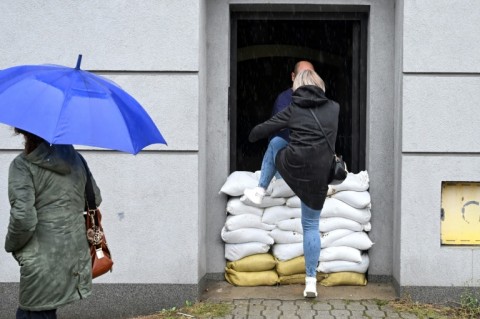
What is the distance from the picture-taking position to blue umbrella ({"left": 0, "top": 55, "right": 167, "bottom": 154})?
14.1 feet

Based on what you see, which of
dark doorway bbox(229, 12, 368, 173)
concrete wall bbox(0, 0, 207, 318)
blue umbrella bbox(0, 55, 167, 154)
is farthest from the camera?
dark doorway bbox(229, 12, 368, 173)

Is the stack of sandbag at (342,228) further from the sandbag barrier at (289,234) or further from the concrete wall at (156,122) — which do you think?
the concrete wall at (156,122)

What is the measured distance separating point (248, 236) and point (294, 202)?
56 centimetres

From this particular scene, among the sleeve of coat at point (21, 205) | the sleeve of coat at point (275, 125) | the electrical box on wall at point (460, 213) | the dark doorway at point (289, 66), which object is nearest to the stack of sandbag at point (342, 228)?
the dark doorway at point (289, 66)

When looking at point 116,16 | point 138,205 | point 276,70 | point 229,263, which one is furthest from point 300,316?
point 276,70

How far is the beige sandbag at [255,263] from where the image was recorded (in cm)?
770

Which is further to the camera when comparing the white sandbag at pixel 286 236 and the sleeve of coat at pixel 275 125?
the white sandbag at pixel 286 236

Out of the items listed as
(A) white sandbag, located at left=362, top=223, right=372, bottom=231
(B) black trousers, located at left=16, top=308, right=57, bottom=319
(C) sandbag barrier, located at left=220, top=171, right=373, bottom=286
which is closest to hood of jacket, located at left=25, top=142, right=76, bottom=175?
(B) black trousers, located at left=16, top=308, right=57, bottom=319

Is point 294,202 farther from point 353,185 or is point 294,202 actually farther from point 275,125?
point 275,125

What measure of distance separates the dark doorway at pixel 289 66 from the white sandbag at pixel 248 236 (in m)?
0.80

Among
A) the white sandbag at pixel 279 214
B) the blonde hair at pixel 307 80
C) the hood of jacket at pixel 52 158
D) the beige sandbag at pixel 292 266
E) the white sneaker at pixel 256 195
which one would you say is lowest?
the beige sandbag at pixel 292 266

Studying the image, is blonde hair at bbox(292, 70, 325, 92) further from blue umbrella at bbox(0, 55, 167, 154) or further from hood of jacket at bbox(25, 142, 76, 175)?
hood of jacket at bbox(25, 142, 76, 175)

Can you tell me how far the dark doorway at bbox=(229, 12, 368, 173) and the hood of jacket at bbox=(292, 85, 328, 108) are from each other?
1240mm

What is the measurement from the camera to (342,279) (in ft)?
25.2
